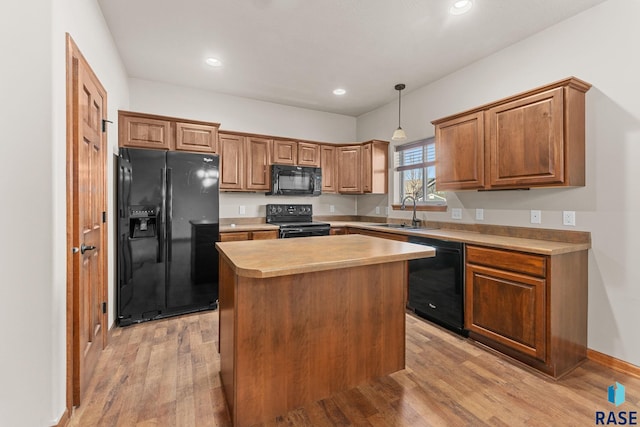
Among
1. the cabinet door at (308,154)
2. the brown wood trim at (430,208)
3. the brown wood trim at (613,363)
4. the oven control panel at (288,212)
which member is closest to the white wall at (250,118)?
the oven control panel at (288,212)

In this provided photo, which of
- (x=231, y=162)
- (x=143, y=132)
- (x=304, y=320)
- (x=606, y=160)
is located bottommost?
(x=304, y=320)

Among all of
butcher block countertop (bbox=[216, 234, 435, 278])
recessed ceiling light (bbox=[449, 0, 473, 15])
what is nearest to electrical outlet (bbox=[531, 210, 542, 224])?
butcher block countertop (bbox=[216, 234, 435, 278])

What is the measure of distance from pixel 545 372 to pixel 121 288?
12.4 ft

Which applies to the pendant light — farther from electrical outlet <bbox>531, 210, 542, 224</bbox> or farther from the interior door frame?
the interior door frame

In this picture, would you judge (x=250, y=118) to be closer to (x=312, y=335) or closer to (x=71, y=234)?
(x=71, y=234)

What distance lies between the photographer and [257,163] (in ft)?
13.9

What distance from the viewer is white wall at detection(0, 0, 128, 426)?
55.1 inches

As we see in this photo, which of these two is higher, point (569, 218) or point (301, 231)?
point (569, 218)

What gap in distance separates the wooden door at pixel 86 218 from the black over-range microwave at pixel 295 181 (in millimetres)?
2134

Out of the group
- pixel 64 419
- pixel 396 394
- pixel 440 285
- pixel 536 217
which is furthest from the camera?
pixel 440 285

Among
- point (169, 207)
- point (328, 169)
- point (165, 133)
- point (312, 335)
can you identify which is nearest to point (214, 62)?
point (165, 133)

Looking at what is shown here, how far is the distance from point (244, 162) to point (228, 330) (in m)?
2.78

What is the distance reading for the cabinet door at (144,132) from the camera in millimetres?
3182

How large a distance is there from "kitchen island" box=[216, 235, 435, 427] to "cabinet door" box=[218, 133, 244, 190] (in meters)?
2.17
